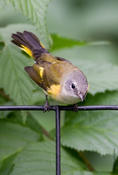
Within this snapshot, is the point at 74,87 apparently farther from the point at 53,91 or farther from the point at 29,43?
the point at 29,43

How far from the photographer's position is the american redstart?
2.17 metres

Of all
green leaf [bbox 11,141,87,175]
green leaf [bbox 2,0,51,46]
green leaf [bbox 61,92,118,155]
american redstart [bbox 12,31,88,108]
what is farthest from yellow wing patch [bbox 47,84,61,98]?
green leaf [bbox 2,0,51,46]

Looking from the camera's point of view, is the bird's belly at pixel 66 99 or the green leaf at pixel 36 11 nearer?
the green leaf at pixel 36 11

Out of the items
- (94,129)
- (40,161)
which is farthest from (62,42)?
(40,161)

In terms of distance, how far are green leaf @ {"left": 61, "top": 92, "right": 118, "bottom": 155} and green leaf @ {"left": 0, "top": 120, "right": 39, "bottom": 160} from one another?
15cm

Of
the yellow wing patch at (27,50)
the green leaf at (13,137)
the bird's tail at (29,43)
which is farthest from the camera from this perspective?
the yellow wing patch at (27,50)

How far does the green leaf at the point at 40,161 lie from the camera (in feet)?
6.47

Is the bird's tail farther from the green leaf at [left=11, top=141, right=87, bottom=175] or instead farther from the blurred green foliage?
the green leaf at [left=11, top=141, right=87, bottom=175]

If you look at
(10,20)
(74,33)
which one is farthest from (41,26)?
(74,33)

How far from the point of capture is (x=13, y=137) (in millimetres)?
2141

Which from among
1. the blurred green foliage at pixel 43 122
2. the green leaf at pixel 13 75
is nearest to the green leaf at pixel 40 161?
the blurred green foliage at pixel 43 122

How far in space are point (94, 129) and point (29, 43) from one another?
570 mm

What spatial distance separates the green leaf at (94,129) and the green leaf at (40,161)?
0.07 metres

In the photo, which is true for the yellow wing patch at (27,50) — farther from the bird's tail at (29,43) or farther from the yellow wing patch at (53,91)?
the yellow wing patch at (53,91)
